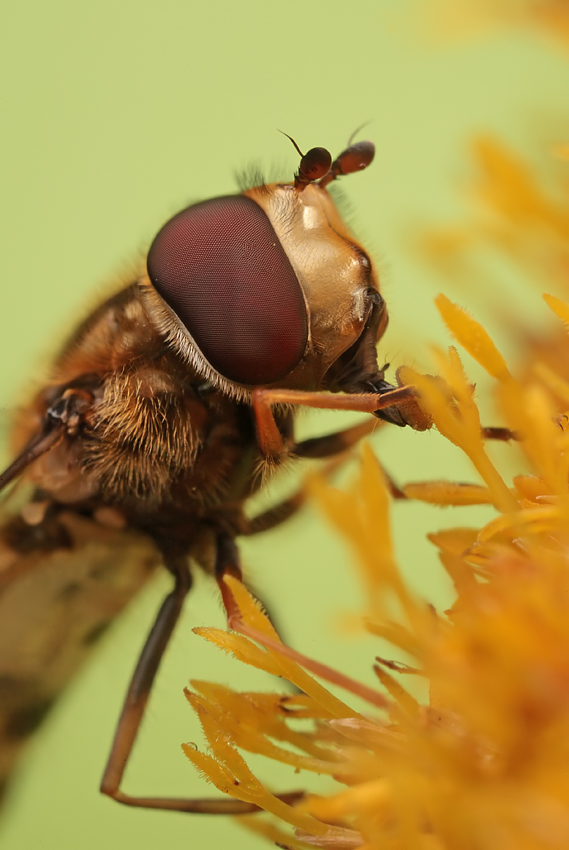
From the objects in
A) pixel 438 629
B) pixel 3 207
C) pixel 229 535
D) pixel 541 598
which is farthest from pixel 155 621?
pixel 3 207

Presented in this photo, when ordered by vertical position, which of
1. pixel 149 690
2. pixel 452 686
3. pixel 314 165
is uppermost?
pixel 314 165

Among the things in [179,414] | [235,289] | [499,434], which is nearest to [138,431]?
[179,414]

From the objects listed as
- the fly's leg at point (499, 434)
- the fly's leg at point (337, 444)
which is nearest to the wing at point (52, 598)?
the fly's leg at point (337, 444)

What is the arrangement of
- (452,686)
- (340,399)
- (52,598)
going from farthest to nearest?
1. (52,598)
2. (340,399)
3. (452,686)

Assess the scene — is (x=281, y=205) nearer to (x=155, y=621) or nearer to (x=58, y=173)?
(x=155, y=621)

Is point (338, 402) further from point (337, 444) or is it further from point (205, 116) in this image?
point (205, 116)

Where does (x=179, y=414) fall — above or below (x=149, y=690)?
above

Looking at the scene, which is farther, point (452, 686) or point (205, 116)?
point (205, 116)

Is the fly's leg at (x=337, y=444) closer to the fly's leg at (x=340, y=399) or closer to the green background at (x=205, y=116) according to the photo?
the fly's leg at (x=340, y=399)
